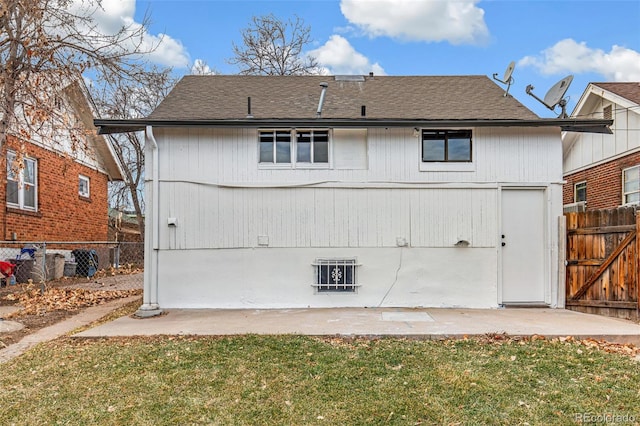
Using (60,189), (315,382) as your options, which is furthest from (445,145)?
(60,189)

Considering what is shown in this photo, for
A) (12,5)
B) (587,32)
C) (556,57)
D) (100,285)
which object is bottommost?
(100,285)

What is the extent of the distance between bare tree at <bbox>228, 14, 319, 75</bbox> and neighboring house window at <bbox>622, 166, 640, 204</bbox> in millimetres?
12081

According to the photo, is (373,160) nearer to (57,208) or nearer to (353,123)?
(353,123)

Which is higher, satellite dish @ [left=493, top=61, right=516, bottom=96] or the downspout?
satellite dish @ [left=493, top=61, right=516, bottom=96]

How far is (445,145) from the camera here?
7.25m

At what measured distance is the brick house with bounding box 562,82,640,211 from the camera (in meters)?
10.9

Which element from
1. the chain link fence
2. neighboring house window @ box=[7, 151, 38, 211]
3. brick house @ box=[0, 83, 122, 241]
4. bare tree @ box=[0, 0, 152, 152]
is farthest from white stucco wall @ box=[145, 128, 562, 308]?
neighboring house window @ box=[7, 151, 38, 211]

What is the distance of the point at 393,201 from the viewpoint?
7.15m

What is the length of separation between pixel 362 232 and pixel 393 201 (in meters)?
0.79

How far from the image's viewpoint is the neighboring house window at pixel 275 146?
723cm

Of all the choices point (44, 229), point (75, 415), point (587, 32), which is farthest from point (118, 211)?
point (587, 32)

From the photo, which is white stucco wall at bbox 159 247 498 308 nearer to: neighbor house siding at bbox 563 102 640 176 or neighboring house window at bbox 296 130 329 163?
neighboring house window at bbox 296 130 329 163

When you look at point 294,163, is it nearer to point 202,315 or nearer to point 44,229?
point 202,315

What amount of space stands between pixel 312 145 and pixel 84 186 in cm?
991
